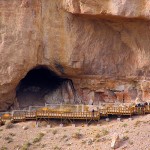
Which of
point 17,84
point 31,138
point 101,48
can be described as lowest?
point 31,138

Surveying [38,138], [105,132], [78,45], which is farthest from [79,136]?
[78,45]

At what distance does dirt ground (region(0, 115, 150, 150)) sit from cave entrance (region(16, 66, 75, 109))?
3976 mm

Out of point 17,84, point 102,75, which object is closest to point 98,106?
point 102,75

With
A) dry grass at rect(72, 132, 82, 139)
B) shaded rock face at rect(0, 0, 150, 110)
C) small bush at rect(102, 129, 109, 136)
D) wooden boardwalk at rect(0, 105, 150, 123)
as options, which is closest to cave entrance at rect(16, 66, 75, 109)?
shaded rock face at rect(0, 0, 150, 110)

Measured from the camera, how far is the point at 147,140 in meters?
24.7

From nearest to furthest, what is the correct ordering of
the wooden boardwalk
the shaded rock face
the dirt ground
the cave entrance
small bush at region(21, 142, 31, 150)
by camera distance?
the dirt ground
small bush at region(21, 142, 31, 150)
the wooden boardwalk
the shaded rock face
the cave entrance

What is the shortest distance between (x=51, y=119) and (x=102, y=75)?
4.62 meters

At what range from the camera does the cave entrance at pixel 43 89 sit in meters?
32.8

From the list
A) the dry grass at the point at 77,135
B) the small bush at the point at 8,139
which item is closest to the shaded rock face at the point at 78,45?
the small bush at the point at 8,139

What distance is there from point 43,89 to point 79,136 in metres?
8.33

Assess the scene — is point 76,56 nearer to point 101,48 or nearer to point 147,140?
point 101,48

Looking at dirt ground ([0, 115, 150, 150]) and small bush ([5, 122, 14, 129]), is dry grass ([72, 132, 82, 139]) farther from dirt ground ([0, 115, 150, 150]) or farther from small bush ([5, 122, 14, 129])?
small bush ([5, 122, 14, 129])

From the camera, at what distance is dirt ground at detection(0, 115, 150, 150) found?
81.9 feet

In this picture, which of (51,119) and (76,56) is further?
(76,56)
